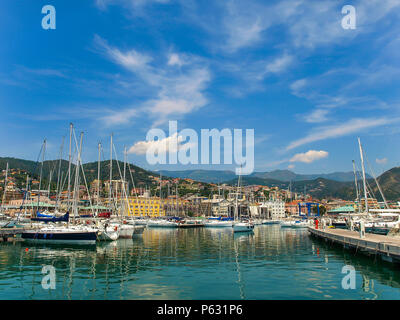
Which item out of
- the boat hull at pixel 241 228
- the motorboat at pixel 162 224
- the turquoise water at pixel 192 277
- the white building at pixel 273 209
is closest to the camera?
the turquoise water at pixel 192 277

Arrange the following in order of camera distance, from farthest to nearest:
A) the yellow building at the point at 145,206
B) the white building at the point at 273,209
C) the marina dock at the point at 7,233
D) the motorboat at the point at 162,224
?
the white building at the point at 273,209, the yellow building at the point at 145,206, the motorboat at the point at 162,224, the marina dock at the point at 7,233

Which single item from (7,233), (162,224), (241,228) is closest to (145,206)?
(162,224)

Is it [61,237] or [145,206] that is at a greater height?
[145,206]

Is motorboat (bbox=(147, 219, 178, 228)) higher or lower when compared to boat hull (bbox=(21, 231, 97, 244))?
lower

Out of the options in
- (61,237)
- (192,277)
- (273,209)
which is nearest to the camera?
(192,277)

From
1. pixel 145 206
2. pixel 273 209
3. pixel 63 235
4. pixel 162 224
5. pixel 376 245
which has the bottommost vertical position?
pixel 162 224

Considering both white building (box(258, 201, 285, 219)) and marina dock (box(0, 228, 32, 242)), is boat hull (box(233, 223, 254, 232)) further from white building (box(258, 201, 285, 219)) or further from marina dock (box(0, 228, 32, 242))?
white building (box(258, 201, 285, 219))

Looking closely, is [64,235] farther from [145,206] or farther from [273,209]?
[273,209]

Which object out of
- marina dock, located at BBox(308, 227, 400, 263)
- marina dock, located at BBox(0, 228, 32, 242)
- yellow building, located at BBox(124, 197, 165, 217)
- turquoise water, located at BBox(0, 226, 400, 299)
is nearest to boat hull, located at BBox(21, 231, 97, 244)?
marina dock, located at BBox(0, 228, 32, 242)

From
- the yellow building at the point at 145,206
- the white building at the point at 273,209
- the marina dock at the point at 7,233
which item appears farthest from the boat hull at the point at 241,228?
the white building at the point at 273,209

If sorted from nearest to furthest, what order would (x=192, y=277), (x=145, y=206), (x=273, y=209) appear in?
(x=192, y=277) < (x=145, y=206) < (x=273, y=209)

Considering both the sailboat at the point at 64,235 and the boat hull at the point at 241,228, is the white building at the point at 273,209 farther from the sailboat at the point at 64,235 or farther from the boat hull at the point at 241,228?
Result: the sailboat at the point at 64,235

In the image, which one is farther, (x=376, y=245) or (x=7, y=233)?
(x=7, y=233)
